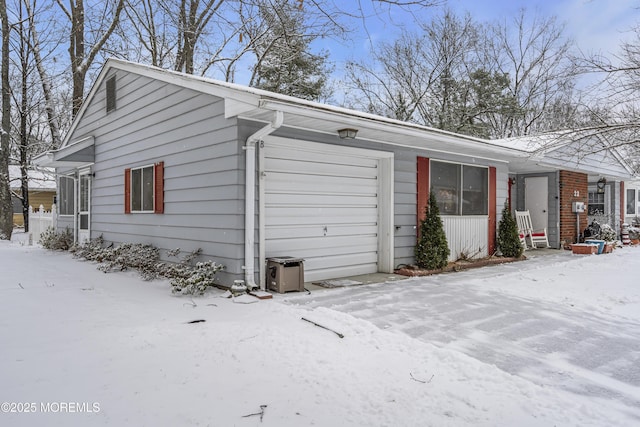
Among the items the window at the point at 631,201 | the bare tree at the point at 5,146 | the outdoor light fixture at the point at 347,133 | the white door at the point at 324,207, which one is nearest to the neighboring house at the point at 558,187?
the window at the point at 631,201

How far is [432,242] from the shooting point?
7.34 meters

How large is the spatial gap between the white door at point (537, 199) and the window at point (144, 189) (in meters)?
9.98

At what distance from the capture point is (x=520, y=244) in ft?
29.6

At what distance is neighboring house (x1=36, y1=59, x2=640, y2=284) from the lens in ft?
17.5

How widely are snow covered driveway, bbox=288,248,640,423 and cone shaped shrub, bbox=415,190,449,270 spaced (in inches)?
12.6

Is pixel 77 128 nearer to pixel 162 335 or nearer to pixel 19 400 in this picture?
pixel 162 335

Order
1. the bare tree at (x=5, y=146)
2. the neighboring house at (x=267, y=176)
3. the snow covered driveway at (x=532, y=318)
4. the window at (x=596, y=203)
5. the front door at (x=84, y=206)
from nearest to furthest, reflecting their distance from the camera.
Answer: the snow covered driveway at (x=532, y=318) → the neighboring house at (x=267, y=176) → the front door at (x=84, y=206) → the bare tree at (x=5, y=146) → the window at (x=596, y=203)

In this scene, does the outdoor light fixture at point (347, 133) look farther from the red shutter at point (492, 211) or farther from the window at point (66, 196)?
the window at point (66, 196)

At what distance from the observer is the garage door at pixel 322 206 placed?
19.2 ft

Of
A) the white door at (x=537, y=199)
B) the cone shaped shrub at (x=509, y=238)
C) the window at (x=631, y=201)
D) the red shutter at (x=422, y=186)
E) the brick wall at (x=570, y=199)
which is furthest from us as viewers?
the window at (x=631, y=201)

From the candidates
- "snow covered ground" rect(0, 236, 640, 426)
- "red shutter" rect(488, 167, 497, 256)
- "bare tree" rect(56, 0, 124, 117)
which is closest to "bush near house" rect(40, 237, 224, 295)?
"snow covered ground" rect(0, 236, 640, 426)

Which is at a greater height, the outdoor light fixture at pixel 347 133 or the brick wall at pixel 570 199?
the outdoor light fixture at pixel 347 133

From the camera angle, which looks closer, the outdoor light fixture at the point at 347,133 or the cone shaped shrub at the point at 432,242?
the outdoor light fixture at the point at 347,133

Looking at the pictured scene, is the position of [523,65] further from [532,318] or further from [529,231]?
[532,318]
